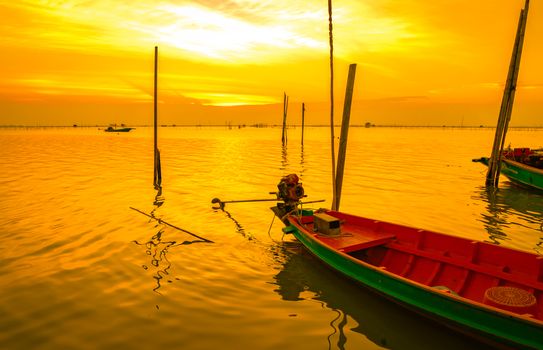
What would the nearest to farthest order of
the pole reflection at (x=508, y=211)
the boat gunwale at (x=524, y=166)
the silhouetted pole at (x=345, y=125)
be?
the silhouetted pole at (x=345, y=125) < the pole reflection at (x=508, y=211) < the boat gunwale at (x=524, y=166)

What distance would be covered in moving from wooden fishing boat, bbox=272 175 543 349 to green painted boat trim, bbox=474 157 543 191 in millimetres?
16517

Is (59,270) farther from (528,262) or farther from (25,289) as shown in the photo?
(528,262)

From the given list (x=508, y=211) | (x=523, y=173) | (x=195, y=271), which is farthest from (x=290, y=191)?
(x=523, y=173)

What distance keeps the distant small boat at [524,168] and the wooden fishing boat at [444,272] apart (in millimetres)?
16648

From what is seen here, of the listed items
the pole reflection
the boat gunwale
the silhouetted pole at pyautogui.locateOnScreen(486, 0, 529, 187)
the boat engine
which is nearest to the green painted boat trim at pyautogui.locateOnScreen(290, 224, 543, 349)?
the boat engine

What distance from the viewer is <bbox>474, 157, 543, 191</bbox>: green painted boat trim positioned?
21.4m

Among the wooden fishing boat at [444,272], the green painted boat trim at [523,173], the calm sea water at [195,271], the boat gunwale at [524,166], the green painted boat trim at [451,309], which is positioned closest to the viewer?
the green painted boat trim at [451,309]

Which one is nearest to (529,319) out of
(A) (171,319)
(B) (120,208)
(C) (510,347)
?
(C) (510,347)

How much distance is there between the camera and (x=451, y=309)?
21.2ft

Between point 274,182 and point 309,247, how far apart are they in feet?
50.3

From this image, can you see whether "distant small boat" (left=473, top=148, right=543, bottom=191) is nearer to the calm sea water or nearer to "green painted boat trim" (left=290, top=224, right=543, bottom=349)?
the calm sea water

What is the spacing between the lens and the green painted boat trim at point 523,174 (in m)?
21.4

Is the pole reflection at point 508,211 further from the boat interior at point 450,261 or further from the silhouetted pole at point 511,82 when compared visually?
the boat interior at point 450,261

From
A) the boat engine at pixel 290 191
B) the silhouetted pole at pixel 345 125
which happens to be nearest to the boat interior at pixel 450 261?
the boat engine at pixel 290 191
